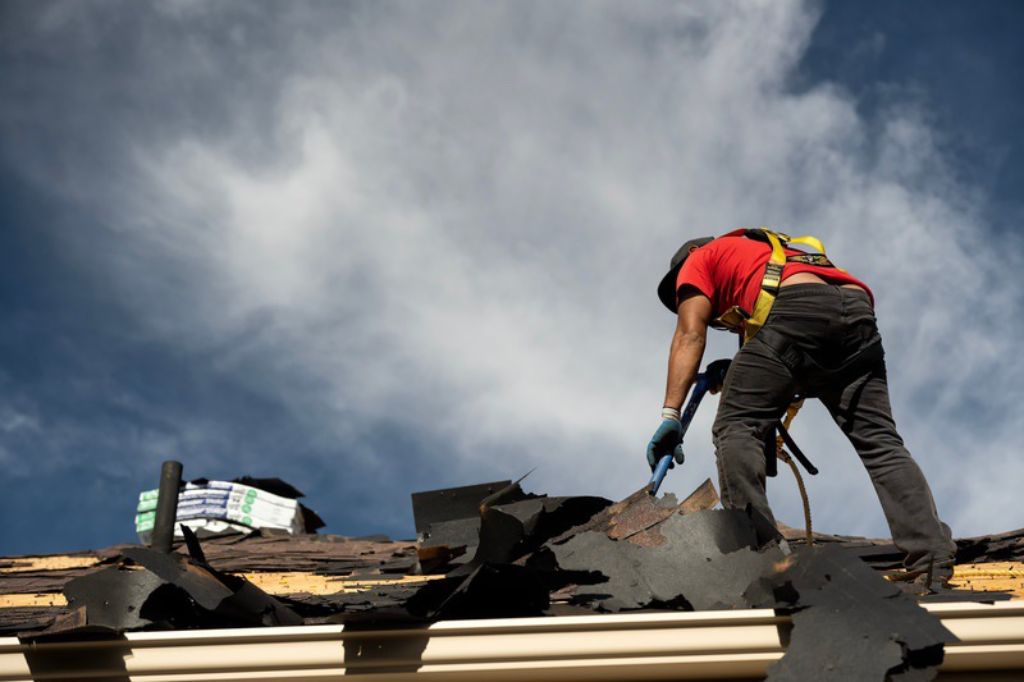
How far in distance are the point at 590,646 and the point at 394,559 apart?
7.97 feet

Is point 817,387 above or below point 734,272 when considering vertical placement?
below

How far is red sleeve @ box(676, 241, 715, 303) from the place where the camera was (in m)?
4.66

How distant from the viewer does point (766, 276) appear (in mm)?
4492

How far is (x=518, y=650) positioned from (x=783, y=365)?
2.21 meters

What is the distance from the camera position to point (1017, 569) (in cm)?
413

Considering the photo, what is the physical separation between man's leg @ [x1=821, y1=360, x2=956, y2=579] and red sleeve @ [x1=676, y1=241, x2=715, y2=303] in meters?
0.73

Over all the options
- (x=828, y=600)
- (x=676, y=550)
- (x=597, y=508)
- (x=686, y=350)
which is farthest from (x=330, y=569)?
(x=828, y=600)

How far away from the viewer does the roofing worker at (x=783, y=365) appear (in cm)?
412

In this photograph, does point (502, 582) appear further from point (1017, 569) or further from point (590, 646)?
point (1017, 569)

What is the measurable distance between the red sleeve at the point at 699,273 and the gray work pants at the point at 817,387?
368 mm

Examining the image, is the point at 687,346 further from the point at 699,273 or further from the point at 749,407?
the point at 749,407

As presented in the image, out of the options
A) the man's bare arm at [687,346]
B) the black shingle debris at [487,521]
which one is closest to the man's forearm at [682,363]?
the man's bare arm at [687,346]

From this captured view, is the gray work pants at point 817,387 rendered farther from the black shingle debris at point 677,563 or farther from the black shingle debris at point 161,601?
the black shingle debris at point 161,601

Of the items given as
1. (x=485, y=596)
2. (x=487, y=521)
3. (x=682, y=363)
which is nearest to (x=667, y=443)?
(x=682, y=363)
